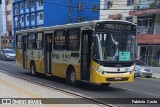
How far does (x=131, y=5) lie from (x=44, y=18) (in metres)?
25.4

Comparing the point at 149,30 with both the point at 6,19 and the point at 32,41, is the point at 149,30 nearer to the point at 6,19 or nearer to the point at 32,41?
the point at 32,41

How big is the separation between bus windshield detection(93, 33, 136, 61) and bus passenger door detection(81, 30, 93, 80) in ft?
1.83

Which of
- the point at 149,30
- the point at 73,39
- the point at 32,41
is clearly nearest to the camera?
the point at 73,39

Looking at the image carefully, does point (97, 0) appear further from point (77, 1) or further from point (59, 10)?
point (59, 10)

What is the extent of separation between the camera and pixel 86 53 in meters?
15.7

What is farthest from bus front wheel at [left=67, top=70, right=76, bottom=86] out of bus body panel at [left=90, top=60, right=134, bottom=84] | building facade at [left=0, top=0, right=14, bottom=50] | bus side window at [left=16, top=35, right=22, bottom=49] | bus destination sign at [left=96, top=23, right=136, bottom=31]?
building facade at [left=0, top=0, right=14, bottom=50]

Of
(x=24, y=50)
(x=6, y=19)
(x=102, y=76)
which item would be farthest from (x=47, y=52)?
(x=6, y=19)

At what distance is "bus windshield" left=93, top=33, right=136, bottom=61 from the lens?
15.0 m

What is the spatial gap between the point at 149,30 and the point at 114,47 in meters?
24.6

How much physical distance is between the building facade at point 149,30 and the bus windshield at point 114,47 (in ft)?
67.9

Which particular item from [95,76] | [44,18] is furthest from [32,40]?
[44,18]

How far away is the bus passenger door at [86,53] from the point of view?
15508 mm

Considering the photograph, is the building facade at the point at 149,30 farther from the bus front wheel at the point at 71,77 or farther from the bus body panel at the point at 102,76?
the bus body panel at the point at 102,76

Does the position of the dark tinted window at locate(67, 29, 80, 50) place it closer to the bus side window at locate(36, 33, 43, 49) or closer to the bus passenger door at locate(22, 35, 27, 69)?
the bus side window at locate(36, 33, 43, 49)
